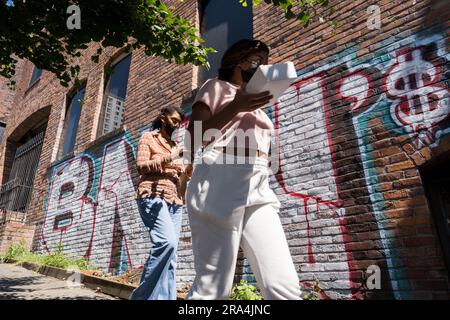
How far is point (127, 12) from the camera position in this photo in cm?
345

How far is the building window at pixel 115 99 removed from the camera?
24.0 ft

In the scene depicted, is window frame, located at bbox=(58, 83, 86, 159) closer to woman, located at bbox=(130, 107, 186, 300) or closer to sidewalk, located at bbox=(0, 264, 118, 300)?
sidewalk, located at bbox=(0, 264, 118, 300)

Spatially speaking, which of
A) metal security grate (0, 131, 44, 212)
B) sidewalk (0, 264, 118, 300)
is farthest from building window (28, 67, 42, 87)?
sidewalk (0, 264, 118, 300)

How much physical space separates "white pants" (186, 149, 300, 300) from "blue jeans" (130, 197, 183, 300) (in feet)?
3.34

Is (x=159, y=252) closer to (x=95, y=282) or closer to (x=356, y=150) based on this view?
(x=356, y=150)

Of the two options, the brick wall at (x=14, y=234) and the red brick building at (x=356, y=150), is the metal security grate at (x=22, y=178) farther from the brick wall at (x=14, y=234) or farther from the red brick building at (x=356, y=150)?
the red brick building at (x=356, y=150)

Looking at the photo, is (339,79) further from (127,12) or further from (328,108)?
(127,12)

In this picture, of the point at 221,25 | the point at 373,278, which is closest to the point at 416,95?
the point at 373,278

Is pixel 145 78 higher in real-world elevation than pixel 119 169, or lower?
higher

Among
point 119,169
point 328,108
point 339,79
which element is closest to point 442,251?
point 328,108

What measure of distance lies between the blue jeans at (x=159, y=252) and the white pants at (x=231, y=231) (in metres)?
1.02

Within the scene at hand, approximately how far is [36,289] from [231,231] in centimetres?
394

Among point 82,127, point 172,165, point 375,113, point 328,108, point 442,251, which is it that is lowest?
point 442,251

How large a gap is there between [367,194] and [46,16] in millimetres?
3767
